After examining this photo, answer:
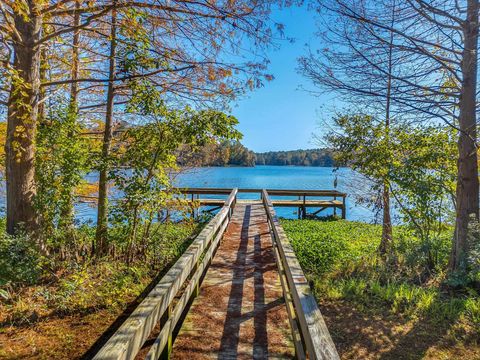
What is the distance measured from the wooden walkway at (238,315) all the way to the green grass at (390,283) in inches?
42.9

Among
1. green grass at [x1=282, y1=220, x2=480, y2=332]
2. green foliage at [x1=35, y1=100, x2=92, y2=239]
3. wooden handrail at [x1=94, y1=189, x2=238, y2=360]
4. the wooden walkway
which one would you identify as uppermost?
green foliage at [x1=35, y1=100, x2=92, y2=239]

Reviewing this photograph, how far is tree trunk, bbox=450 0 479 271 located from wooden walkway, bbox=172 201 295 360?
334 cm

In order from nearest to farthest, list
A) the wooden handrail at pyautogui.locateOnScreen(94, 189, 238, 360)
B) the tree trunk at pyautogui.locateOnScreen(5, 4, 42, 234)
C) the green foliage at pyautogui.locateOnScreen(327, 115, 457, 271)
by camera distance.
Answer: the wooden handrail at pyautogui.locateOnScreen(94, 189, 238, 360) → the tree trunk at pyautogui.locateOnScreen(5, 4, 42, 234) → the green foliage at pyautogui.locateOnScreen(327, 115, 457, 271)

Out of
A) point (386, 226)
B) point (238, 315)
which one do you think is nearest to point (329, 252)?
point (386, 226)

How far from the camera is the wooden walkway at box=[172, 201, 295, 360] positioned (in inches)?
114

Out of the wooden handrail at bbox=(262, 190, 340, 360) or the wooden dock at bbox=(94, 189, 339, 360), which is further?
the wooden dock at bbox=(94, 189, 339, 360)

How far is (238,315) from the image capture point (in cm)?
358

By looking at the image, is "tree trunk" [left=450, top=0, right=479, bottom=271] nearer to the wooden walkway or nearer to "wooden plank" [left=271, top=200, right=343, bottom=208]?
the wooden walkway

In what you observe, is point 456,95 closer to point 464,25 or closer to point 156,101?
point 464,25

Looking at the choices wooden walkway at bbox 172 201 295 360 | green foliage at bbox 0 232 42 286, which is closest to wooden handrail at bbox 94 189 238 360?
wooden walkway at bbox 172 201 295 360

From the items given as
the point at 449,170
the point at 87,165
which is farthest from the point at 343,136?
the point at 87,165

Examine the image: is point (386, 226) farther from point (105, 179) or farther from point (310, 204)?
point (310, 204)

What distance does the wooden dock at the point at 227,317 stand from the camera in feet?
6.44

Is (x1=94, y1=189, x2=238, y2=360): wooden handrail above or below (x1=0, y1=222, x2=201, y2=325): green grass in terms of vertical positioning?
above
